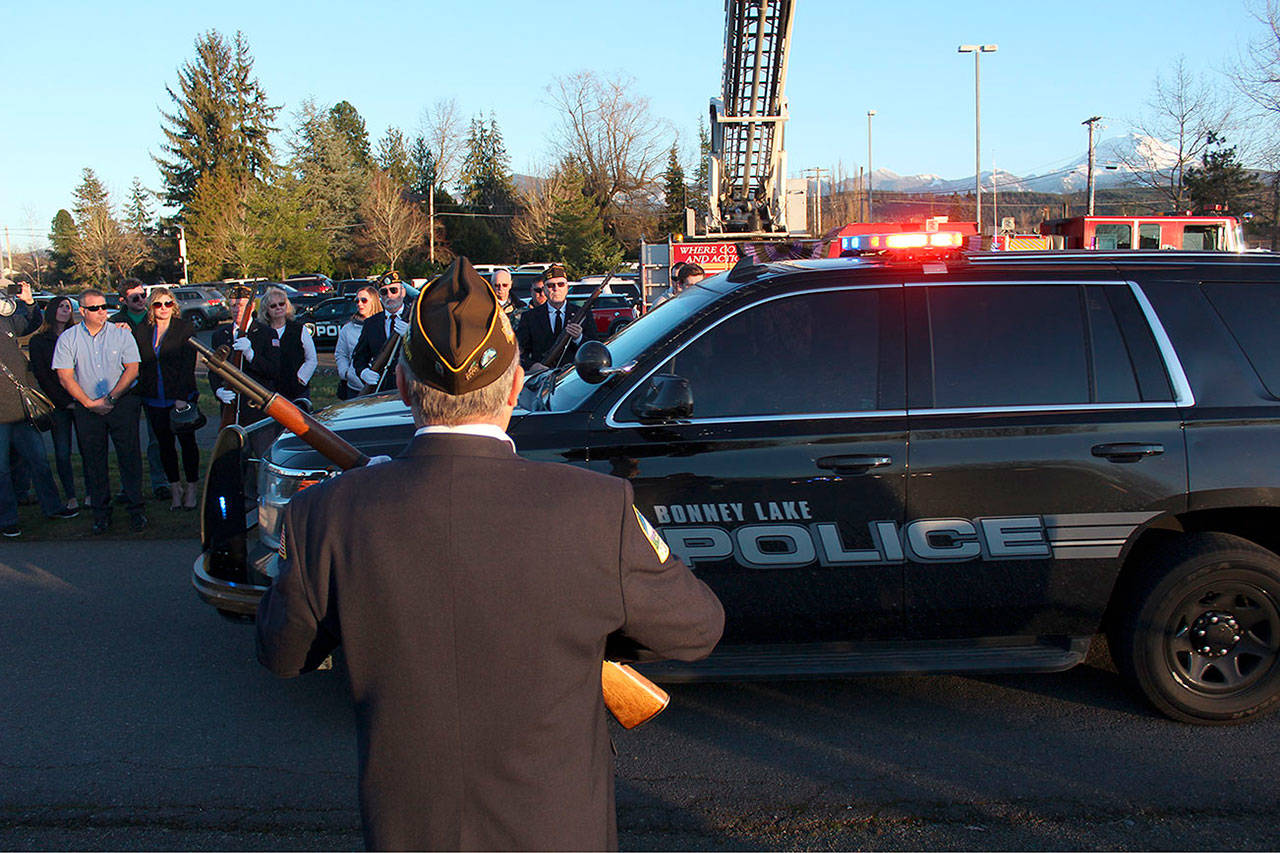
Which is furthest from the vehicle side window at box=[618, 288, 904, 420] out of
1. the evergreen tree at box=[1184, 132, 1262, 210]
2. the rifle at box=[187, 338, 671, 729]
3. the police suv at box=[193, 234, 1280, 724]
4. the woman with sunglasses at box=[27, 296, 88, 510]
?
the evergreen tree at box=[1184, 132, 1262, 210]

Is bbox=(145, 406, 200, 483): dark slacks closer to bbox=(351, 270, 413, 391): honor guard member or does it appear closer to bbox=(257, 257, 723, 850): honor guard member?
bbox=(351, 270, 413, 391): honor guard member

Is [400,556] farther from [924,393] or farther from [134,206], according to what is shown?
[134,206]

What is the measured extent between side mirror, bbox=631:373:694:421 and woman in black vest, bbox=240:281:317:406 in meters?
4.89

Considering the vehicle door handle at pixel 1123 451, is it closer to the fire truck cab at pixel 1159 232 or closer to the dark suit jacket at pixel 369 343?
the dark suit jacket at pixel 369 343

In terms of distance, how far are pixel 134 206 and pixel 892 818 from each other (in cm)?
7211

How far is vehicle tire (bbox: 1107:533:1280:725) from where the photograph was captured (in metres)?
4.30

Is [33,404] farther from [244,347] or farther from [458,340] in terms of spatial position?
[458,340]

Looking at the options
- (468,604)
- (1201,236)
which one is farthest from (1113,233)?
(468,604)

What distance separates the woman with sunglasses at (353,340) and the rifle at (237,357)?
76cm

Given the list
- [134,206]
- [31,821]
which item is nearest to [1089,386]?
[31,821]

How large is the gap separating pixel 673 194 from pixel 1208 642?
196ft

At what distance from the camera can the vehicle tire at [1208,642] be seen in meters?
4.30

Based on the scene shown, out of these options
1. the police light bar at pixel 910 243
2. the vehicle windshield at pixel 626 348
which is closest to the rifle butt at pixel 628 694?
the vehicle windshield at pixel 626 348

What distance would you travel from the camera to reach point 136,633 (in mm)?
5605
